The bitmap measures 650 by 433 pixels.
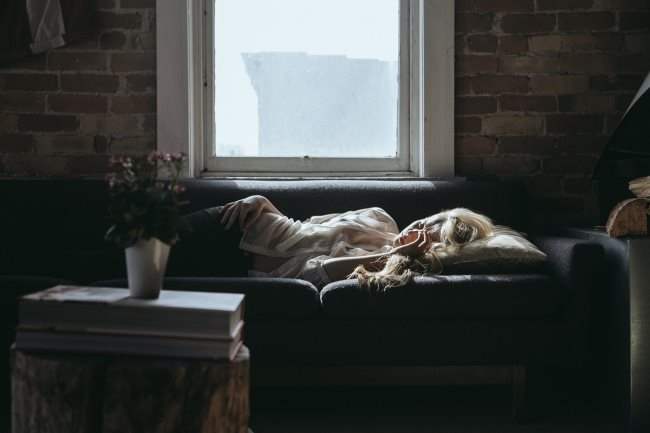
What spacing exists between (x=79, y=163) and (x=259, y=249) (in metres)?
1.22

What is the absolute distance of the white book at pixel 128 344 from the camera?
131cm

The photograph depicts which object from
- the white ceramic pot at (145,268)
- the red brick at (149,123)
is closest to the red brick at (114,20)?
the red brick at (149,123)

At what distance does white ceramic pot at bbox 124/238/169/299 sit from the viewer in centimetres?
137

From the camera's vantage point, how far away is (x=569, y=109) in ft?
10.7

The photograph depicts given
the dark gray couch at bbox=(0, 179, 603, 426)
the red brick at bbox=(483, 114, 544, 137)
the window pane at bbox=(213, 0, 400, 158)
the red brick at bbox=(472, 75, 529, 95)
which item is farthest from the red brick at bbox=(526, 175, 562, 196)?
the dark gray couch at bbox=(0, 179, 603, 426)

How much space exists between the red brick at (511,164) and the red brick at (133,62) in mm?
1798

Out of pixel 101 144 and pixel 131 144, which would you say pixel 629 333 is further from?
pixel 101 144

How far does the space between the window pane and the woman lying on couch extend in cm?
73

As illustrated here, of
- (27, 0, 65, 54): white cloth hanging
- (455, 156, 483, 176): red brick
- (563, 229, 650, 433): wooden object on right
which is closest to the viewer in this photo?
(563, 229, 650, 433): wooden object on right

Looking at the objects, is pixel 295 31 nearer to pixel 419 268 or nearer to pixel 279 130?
pixel 279 130

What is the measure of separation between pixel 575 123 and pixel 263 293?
202 cm

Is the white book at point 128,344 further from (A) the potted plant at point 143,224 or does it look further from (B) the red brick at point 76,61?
(B) the red brick at point 76,61

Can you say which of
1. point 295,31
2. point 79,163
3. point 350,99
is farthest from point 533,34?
point 79,163

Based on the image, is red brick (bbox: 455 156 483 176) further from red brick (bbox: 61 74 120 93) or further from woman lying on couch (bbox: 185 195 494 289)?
red brick (bbox: 61 74 120 93)
